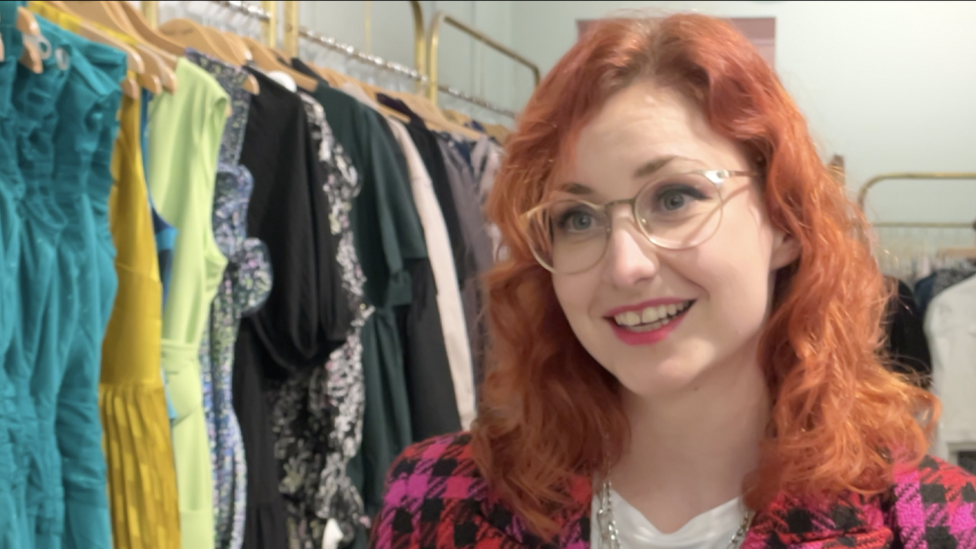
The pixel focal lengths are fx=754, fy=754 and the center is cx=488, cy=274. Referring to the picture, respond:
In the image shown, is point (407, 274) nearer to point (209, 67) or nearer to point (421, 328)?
point (421, 328)

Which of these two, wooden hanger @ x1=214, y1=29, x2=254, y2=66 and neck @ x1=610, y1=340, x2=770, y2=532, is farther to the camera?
wooden hanger @ x1=214, y1=29, x2=254, y2=66

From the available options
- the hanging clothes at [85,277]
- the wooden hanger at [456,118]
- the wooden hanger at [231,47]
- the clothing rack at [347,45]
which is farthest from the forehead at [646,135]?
the wooden hanger at [456,118]

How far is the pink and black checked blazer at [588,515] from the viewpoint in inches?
24.9

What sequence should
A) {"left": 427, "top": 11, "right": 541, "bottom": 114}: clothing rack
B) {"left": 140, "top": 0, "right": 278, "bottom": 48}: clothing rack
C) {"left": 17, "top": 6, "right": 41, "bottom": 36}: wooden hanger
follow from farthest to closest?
{"left": 427, "top": 11, "right": 541, "bottom": 114}: clothing rack
{"left": 140, "top": 0, "right": 278, "bottom": 48}: clothing rack
{"left": 17, "top": 6, "right": 41, "bottom": 36}: wooden hanger

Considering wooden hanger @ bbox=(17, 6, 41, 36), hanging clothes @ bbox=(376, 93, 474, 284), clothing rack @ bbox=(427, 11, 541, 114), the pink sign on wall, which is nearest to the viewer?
wooden hanger @ bbox=(17, 6, 41, 36)

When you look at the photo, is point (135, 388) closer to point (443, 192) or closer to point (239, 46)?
point (239, 46)

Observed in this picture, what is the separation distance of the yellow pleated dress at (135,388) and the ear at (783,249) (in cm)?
69

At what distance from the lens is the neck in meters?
0.70

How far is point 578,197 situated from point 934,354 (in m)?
0.52

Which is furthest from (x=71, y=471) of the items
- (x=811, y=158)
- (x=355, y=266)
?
(x=811, y=158)

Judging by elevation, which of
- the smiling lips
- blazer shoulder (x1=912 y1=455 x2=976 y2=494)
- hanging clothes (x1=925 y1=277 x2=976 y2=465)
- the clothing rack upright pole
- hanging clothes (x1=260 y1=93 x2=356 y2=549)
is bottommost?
hanging clothes (x1=260 y1=93 x2=356 y2=549)

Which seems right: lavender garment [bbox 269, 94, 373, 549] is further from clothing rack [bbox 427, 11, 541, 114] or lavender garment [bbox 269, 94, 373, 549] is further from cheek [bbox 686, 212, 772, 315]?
clothing rack [bbox 427, 11, 541, 114]

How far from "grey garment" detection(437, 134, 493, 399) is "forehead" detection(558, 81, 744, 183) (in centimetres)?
83

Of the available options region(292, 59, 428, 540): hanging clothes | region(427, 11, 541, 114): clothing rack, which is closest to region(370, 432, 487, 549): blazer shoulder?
region(292, 59, 428, 540): hanging clothes
